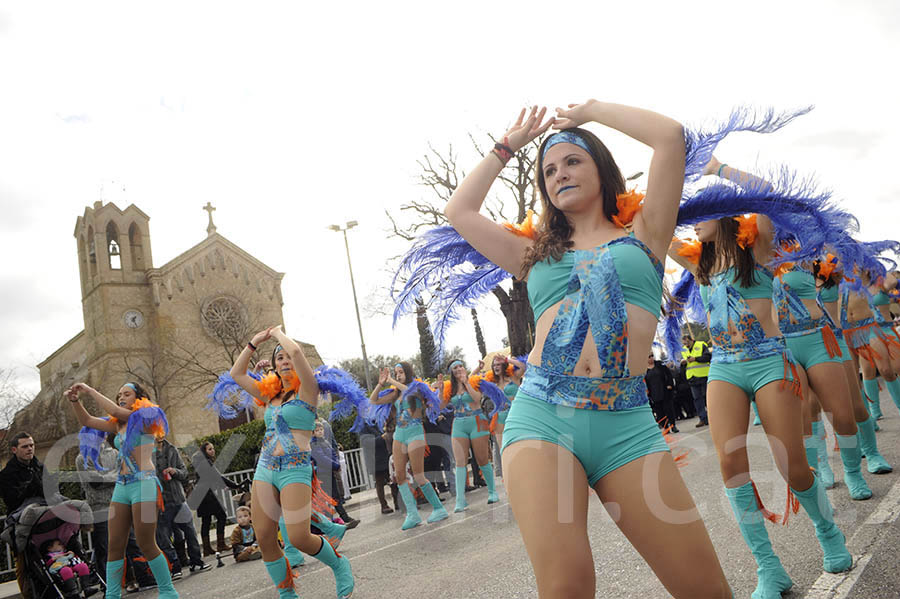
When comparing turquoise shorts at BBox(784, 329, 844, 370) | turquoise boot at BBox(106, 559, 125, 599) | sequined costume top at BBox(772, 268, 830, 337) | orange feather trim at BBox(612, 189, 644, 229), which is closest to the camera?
orange feather trim at BBox(612, 189, 644, 229)

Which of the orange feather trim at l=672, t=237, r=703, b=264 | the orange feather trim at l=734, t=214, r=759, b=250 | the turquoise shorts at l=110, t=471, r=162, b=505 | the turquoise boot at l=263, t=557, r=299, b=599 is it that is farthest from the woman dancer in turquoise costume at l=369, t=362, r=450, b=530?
the orange feather trim at l=734, t=214, r=759, b=250

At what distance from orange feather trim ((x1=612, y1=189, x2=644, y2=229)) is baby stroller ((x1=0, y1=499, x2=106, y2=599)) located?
23.6 ft

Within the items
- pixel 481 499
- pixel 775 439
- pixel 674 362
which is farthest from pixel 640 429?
pixel 481 499

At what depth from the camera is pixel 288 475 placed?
4879mm

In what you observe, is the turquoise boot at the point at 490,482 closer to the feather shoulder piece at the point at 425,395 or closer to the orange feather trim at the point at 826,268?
the feather shoulder piece at the point at 425,395

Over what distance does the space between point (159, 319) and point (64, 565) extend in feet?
98.8

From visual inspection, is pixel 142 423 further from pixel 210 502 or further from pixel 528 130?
pixel 528 130

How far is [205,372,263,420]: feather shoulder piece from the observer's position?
20.9 feet

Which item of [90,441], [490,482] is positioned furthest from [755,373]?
[90,441]

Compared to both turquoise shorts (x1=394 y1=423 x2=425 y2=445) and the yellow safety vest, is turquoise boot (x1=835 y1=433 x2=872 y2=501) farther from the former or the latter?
the yellow safety vest

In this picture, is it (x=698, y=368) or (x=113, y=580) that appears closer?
(x=113, y=580)

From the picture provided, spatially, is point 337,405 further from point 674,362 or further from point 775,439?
point 775,439

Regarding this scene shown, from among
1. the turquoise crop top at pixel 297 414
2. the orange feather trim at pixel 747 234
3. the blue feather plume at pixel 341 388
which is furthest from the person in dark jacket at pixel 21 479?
the orange feather trim at pixel 747 234

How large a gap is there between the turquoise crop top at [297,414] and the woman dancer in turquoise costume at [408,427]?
3.30m
